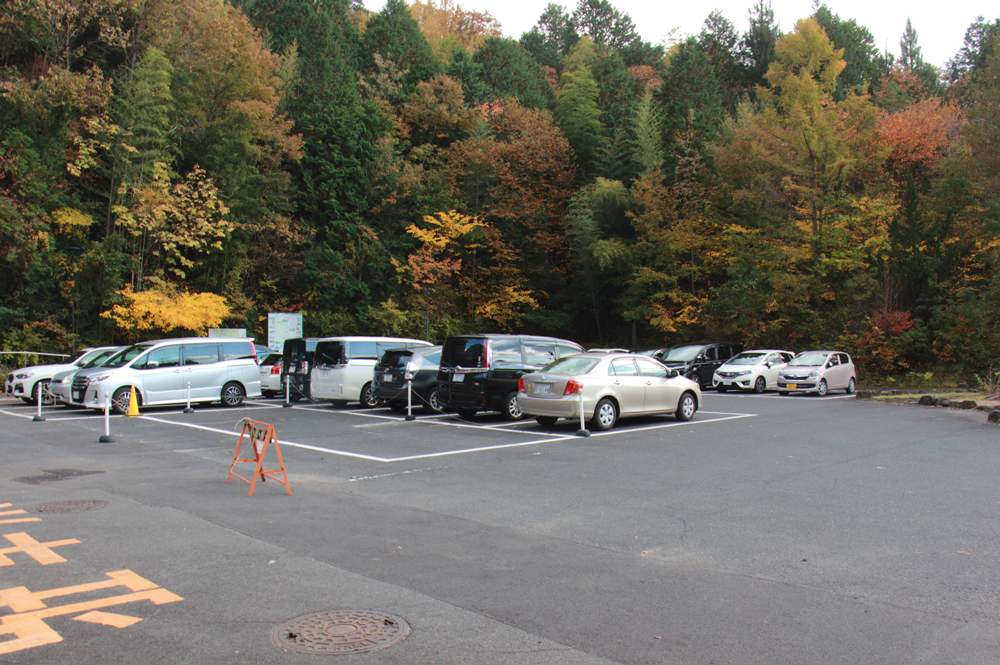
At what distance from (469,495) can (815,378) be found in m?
19.6

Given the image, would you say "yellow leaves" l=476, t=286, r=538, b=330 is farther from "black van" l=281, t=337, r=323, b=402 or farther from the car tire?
the car tire

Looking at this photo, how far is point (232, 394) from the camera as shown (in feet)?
67.9

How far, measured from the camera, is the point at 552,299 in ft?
154

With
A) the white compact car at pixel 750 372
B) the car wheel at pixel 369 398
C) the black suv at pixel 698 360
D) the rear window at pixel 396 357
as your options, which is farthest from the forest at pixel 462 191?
the rear window at pixel 396 357

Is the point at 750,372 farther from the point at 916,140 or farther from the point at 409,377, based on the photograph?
the point at 916,140

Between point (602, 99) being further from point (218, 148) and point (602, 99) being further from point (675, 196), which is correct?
point (218, 148)

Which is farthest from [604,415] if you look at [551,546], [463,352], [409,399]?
[551,546]

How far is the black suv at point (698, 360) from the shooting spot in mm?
27875

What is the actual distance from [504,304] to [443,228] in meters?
6.01

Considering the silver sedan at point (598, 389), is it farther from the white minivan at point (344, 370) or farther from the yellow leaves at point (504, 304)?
the yellow leaves at point (504, 304)

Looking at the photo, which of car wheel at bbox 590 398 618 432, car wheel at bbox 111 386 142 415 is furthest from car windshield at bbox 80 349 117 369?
car wheel at bbox 590 398 618 432

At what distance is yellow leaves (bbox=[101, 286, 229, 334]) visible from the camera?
30578 millimetres

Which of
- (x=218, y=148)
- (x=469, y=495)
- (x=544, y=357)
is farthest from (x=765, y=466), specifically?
(x=218, y=148)

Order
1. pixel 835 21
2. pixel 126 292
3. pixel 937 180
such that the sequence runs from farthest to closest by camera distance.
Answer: pixel 835 21, pixel 937 180, pixel 126 292
